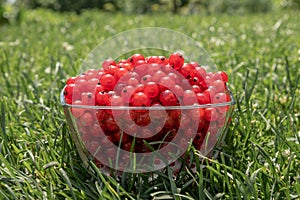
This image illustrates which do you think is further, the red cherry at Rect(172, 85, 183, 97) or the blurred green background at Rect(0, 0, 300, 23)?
the blurred green background at Rect(0, 0, 300, 23)

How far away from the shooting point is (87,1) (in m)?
14.8

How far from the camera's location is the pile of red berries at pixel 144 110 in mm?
1573

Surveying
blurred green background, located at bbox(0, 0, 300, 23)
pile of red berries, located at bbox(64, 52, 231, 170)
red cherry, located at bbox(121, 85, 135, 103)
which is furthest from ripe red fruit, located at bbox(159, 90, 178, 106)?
blurred green background, located at bbox(0, 0, 300, 23)

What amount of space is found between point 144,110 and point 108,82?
8.5 inches

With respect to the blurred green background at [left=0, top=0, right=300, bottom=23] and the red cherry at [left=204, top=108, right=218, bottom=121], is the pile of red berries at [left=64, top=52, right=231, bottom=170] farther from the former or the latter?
the blurred green background at [left=0, top=0, right=300, bottom=23]

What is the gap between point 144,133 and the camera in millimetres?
1598

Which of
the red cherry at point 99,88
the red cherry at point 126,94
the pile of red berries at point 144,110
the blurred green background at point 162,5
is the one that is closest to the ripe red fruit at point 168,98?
the pile of red berries at point 144,110

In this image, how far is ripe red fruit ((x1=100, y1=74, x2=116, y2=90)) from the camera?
169cm

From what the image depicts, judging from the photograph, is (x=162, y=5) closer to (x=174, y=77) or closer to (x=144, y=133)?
(x=174, y=77)

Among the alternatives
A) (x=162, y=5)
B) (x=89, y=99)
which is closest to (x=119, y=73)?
(x=89, y=99)

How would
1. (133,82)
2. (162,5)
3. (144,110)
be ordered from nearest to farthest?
(144,110), (133,82), (162,5)

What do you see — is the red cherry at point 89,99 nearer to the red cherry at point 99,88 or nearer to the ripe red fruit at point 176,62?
the red cherry at point 99,88

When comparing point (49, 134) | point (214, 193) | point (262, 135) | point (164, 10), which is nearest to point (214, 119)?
point (214, 193)

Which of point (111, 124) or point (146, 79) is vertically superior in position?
point (146, 79)
